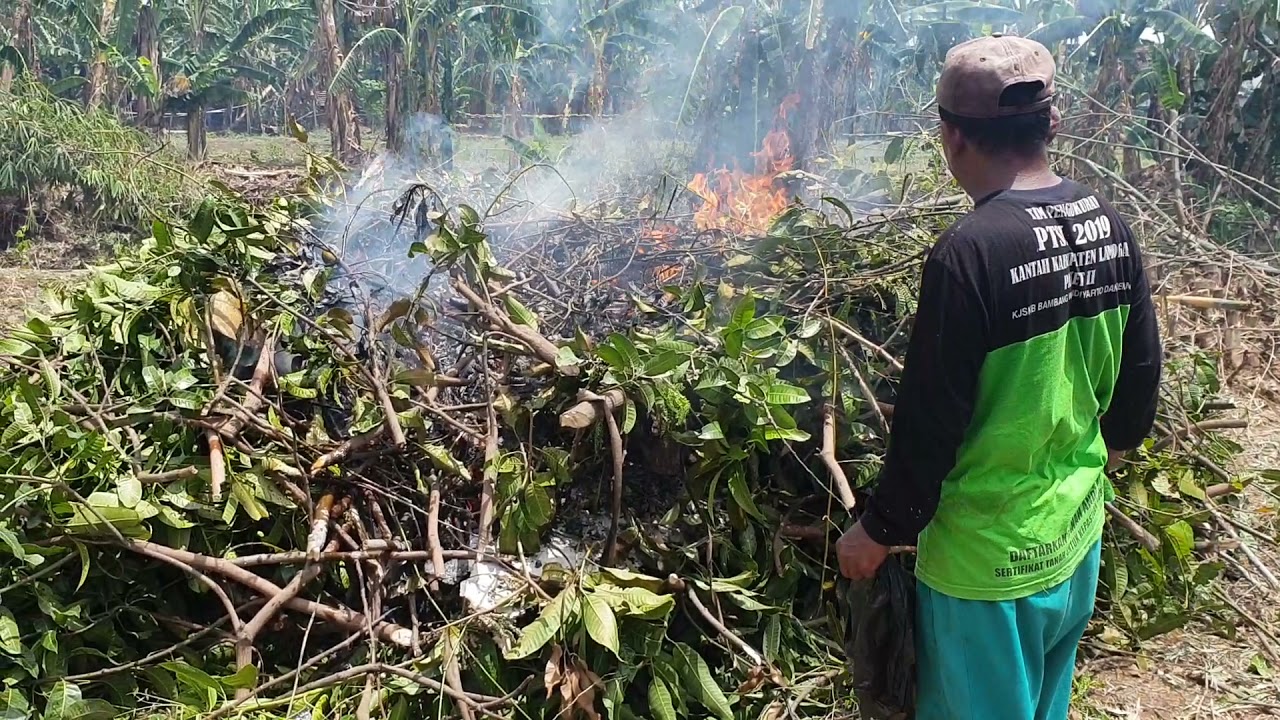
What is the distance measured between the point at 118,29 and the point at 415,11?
210 inches

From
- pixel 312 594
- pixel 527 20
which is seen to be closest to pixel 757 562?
pixel 312 594

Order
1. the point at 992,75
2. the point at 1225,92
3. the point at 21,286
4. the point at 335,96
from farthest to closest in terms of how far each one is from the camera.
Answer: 1. the point at 335,96
2. the point at 1225,92
3. the point at 21,286
4. the point at 992,75

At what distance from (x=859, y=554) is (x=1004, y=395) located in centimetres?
40

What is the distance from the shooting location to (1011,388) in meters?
1.55

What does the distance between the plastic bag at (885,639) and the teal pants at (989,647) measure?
0.03 m

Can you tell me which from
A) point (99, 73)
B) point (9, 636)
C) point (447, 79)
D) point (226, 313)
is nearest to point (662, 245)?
point (226, 313)

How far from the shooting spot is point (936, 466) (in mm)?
1548

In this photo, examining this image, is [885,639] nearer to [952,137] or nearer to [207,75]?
[952,137]

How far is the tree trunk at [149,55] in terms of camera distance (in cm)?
1548

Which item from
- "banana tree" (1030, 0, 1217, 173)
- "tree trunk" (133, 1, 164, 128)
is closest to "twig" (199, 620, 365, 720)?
"banana tree" (1030, 0, 1217, 173)

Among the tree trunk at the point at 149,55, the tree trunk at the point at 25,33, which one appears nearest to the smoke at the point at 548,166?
the tree trunk at the point at 149,55

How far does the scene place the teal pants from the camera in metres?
1.61

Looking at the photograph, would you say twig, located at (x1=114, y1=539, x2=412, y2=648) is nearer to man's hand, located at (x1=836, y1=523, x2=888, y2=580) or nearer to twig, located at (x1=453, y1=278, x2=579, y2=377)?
twig, located at (x1=453, y1=278, x2=579, y2=377)

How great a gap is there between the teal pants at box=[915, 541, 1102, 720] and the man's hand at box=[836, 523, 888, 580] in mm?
121
